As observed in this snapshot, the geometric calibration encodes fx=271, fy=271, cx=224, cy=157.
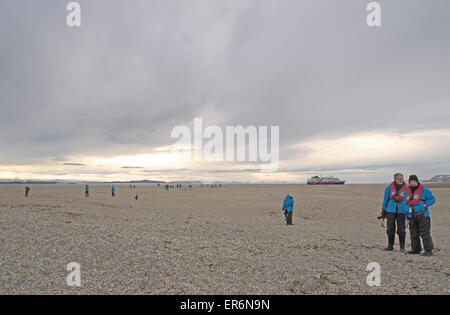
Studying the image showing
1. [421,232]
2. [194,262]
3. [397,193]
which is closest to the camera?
[194,262]

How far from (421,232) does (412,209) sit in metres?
0.81

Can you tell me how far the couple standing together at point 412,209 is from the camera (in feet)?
30.7

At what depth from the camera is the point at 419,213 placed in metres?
9.49

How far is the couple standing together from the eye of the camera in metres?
9.35

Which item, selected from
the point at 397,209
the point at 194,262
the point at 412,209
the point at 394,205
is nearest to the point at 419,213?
the point at 412,209

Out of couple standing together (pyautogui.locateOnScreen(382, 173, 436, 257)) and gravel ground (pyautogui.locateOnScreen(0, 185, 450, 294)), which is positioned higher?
couple standing together (pyautogui.locateOnScreen(382, 173, 436, 257))

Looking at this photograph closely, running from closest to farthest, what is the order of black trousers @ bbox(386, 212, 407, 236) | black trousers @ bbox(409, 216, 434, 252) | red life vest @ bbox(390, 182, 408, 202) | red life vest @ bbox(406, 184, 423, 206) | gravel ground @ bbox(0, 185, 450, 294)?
gravel ground @ bbox(0, 185, 450, 294), black trousers @ bbox(409, 216, 434, 252), red life vest @ bbox(406, 184, 423, 206), red life vest @ bbox(390, 182, 408, 202), black trousers @ bbox(386, 212, 407, 236)

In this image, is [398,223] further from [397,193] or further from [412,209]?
[397,193]

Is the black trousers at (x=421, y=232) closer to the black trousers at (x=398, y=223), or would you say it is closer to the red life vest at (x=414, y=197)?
the black trousers at (x=398, y=223)

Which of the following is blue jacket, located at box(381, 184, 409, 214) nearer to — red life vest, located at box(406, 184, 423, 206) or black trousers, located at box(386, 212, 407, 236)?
black trousers, located at box(386, 212, 407, 236)

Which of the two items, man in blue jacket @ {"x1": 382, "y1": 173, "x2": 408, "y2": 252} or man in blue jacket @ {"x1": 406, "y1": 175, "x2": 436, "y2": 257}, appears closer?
man in blue jacket @ {"x1": 406, "y1": 175, "x2": 436, "y2": 257}

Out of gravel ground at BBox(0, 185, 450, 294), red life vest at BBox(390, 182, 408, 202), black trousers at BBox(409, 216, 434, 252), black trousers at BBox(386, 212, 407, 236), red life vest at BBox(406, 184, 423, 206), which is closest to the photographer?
gravel ground at BBox(0, 185, 450, 294)

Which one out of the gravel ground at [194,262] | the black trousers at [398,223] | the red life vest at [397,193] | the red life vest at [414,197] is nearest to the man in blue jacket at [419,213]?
the red life vest at [414,197]

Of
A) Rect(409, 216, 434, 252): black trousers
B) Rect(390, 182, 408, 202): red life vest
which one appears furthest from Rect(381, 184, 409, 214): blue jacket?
Rect(409, 216, 434, 252): black trousers
